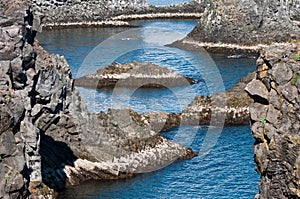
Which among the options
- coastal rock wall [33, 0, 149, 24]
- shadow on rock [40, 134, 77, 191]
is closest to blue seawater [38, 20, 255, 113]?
coastal rock wall [33, 0, 149, 24]

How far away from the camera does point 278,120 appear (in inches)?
1422

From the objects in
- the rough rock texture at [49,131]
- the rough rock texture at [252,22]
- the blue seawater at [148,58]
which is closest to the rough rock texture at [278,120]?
the rough rock texture at [49,131]

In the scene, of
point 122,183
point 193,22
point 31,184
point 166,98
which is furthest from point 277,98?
point 193,22

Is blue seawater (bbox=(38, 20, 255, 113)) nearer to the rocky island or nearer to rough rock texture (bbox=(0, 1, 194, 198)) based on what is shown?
the rocky island

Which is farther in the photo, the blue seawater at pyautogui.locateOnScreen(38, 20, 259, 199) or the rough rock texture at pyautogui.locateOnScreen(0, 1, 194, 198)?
the blue seawater at pyautogui.locateOnScreen(38, 20, 259, 199)

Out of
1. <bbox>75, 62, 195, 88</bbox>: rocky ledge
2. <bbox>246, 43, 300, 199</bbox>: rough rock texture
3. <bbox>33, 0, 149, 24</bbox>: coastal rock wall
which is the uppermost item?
<bbox>246, 43, 300, 199</bbox>: rough rock texture

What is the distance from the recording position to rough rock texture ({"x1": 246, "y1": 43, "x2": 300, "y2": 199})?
35312mm

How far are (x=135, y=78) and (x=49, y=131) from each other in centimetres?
4220

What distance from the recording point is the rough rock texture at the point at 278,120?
116 feet

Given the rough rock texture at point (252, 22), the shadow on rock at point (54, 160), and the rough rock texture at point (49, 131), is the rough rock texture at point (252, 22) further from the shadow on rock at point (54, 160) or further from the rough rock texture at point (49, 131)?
the shadow on rock at point (54, 160)

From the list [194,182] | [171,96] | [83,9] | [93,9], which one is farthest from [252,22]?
[194,182]

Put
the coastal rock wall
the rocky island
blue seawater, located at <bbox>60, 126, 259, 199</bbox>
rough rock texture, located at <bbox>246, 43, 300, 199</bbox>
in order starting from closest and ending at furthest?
rough rock texture, located at <bbox>246, 43, 300, 199</bbox>, the rocky island, blue seawater, located at <bbox>60, 126, 259, 199</bbox>, the coastal rock wall

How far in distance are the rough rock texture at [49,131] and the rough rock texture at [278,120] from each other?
15.4 m

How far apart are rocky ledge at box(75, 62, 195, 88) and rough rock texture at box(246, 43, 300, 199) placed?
2325 inches
